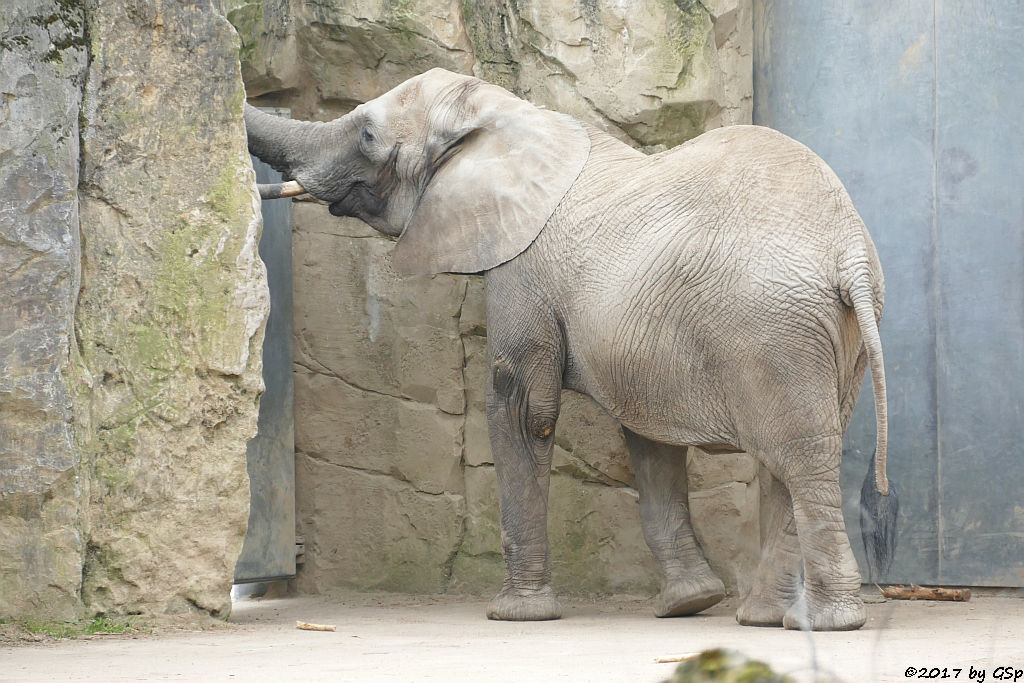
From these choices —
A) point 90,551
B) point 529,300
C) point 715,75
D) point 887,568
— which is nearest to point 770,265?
point 529,300

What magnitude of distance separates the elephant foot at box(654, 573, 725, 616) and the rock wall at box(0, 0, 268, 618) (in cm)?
159

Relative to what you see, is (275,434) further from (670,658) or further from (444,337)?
(670,658)

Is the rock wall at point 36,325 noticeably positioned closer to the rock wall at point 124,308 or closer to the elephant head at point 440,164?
the rock wall at point 124,308

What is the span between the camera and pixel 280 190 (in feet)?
18.8

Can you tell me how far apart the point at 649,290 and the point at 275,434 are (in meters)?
2.13

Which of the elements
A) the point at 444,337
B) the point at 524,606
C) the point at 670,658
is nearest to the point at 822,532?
the point at 670,658

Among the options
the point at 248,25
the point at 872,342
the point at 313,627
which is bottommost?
the point at 313,627

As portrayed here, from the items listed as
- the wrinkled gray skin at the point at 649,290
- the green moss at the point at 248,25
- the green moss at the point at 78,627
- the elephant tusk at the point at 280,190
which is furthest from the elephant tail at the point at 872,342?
the green moss at the point at 248,25

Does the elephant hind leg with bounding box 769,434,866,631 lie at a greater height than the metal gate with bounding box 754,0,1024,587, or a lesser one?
lesser

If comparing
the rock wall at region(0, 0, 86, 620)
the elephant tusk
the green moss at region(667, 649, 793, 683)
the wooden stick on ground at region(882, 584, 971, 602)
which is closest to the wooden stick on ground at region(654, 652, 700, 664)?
the green moss at region(667, 649, 793, 683)

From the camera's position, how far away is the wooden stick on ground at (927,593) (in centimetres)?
578

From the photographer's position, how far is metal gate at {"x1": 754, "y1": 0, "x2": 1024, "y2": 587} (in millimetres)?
5875

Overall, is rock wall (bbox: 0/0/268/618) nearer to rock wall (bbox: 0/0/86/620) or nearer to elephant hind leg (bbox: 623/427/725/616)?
rock wall (bbox: 0/0/86/620)

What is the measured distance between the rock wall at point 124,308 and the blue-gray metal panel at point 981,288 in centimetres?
287
